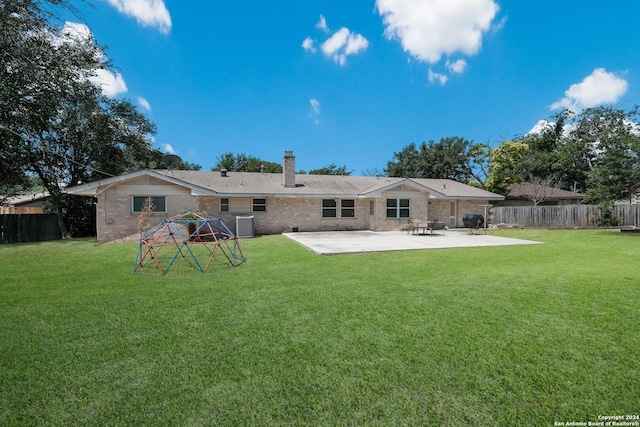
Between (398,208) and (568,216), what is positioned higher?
(398,208)

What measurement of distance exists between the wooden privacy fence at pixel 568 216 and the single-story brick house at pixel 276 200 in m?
2.78

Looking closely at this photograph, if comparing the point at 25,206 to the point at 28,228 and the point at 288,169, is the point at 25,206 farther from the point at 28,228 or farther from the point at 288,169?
the point at 288,169

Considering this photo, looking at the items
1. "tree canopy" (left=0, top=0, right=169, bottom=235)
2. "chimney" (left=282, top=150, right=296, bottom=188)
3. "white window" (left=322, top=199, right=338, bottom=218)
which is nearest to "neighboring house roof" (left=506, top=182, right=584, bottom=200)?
"white window" (left=322, top=199, right=338, bottom=218)

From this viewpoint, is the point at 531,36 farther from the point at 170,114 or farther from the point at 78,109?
the point at 78,109

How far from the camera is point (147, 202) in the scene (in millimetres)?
15500

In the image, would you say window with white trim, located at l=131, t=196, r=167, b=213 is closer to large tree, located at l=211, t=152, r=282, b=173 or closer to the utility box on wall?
the utility box on wall

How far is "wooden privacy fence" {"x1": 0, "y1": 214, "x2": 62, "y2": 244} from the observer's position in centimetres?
1583

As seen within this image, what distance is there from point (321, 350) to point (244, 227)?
13142mm

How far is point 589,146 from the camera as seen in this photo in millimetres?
32156

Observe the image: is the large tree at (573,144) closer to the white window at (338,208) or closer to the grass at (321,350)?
the white window at (338,208)

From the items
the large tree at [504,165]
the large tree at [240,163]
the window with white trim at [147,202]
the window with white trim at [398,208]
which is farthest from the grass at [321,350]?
the large tree at [240,163]

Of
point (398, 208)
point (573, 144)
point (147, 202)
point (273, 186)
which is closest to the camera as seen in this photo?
point (147, 202)

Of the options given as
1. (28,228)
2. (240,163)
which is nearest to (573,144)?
(240,163)

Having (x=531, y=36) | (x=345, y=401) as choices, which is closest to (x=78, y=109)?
(x=345, y=401)
